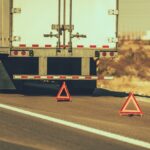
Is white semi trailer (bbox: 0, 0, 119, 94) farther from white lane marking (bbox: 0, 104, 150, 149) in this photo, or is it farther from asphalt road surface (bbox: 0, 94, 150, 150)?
white lane marking (bbox: 0, 104, 150, 149)

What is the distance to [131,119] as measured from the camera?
41.8 feet

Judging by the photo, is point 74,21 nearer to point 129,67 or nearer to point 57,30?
point 57,30

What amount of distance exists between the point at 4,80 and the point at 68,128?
→ 879cm

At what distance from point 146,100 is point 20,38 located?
4.29 m

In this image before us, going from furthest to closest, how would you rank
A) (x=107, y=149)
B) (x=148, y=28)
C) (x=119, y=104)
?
(x=148, y=28) → (x=119, y=104) → (x=107, y=149)

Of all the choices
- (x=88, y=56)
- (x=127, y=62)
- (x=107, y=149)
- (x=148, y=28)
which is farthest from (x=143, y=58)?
(x=107, y=149)

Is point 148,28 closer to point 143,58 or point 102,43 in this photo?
point 143,58

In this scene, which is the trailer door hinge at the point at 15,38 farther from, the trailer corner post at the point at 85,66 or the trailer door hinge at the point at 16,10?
the trailer corner post at the point at 85,66

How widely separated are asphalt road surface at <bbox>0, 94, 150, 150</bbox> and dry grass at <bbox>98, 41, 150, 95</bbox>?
38.3ft

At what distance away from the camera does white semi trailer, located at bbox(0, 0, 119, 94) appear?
17359 mm

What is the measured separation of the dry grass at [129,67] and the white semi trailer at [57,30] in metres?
9.21

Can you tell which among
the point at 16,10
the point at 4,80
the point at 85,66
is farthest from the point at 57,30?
the point at 4,80

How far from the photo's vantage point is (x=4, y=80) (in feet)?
64.4

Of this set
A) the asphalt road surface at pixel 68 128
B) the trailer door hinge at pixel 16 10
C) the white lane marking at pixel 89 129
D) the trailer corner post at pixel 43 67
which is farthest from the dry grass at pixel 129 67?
the white lane marking at pixel 89 129
